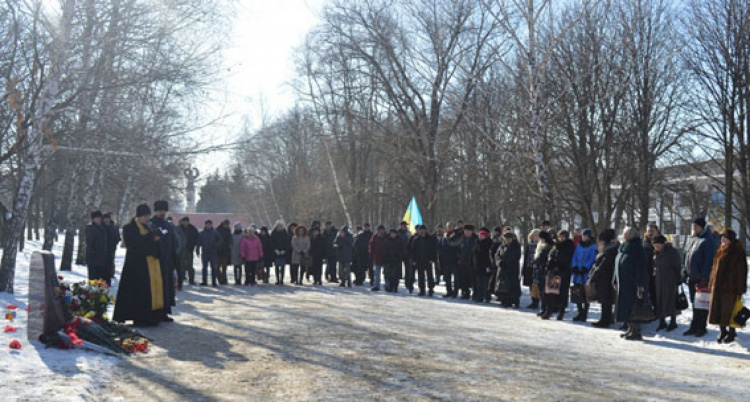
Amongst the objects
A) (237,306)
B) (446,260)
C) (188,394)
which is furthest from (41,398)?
(446,260)

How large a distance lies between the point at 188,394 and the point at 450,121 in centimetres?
2815

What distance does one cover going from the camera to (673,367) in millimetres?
9945

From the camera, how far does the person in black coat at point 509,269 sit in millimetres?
17797

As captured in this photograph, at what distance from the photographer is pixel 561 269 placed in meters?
15.4

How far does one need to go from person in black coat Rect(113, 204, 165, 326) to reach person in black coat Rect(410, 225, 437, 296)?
951cm

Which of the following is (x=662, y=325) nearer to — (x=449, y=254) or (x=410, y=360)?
(x=410, y=360)

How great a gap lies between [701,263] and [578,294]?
110 inches

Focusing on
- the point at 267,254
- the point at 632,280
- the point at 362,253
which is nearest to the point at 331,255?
the point at 362,253

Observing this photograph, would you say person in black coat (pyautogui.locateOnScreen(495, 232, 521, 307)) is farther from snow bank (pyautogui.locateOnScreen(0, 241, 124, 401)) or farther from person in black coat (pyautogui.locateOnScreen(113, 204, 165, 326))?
snow bank (pyautogui.locateOnScreen(0, 241, 124, 401))

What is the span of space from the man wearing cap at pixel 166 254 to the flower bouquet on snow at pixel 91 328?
5.08 ft

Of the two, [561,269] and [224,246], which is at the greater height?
[224,246]

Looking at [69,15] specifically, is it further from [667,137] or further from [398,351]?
[667,137]

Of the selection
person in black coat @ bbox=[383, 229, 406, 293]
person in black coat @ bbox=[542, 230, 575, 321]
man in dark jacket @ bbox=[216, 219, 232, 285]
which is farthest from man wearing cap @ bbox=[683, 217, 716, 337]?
man in dark jacket @ bbox=[216, 219, 232, 285]

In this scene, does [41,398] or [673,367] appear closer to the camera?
[41,398]
